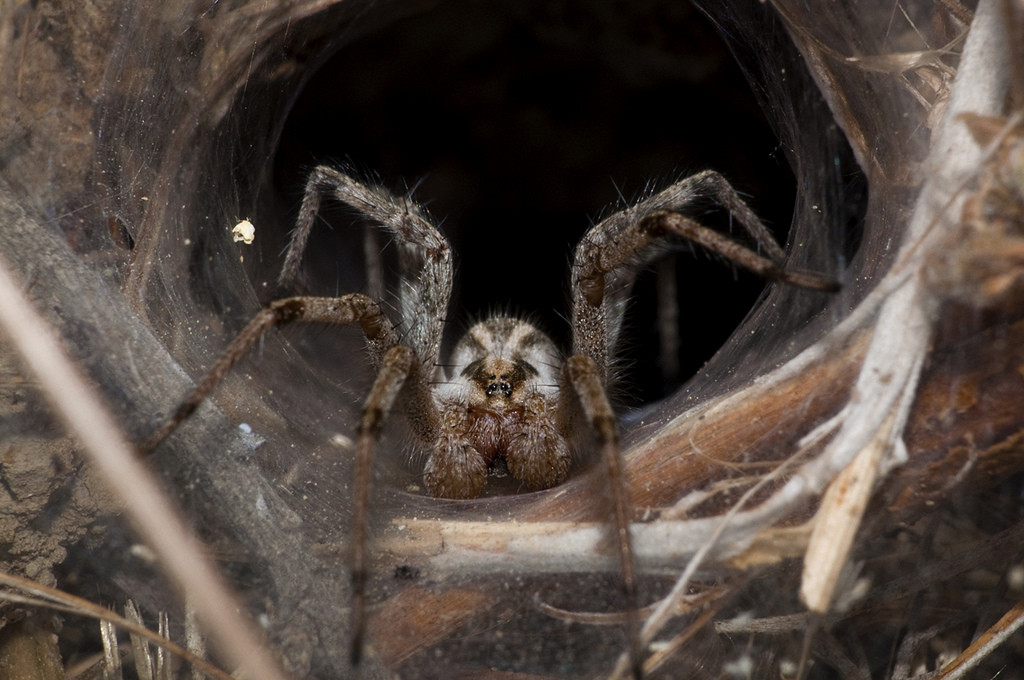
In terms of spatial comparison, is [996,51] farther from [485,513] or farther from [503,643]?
[503,643]

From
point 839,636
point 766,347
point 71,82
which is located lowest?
point 839,636

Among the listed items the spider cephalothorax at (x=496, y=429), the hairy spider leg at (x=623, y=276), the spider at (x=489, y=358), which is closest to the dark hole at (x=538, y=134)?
the spider at (x=489, y=358)

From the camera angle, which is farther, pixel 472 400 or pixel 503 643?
pixel 472 400

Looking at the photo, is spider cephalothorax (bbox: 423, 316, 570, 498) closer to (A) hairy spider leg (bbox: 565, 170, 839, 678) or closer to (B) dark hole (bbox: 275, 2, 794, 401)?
(A) hairy spider leg (bbox: 565, 170, 839, 678)

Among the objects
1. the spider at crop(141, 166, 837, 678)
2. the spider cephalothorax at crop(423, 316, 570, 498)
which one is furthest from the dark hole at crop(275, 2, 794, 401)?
the spider cephalothorax at crop(423, 316, 570, 498)

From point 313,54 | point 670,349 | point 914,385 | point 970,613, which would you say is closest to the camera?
point 914,385

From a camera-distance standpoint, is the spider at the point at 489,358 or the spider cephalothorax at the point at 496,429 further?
the spider cephalothorax at the point at 496,429

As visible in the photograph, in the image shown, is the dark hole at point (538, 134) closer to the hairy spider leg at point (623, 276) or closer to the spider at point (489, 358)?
the spider at point (489, 358)

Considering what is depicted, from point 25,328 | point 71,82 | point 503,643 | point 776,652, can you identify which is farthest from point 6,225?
point 776,652
